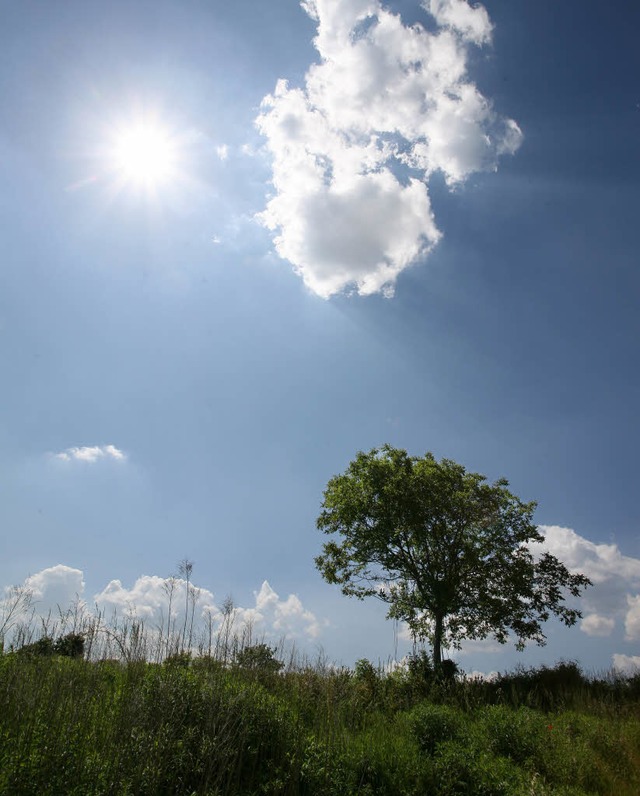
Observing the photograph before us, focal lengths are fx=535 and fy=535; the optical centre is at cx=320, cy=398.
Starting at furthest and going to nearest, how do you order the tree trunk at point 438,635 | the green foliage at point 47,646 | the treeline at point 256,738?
1. the tree trunk at point 438,635
2. the green foliage at point 47,646
3. the treeline at point 256,738

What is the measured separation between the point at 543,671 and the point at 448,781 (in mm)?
13549

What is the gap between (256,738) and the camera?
32.7 feet

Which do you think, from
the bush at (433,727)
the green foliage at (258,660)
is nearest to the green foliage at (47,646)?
the green foliage at (258,660)

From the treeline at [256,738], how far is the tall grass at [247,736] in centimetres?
3

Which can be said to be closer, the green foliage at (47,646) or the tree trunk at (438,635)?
the green foliage at (47,646)

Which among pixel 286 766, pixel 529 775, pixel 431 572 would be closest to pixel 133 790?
pixel 286 766

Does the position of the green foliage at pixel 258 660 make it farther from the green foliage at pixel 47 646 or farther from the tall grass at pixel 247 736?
the green foliage at pixel 47 646

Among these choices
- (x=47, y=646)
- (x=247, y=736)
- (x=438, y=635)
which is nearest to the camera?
(x=247, y=736)

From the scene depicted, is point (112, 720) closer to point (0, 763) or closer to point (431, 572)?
point (0, 763)

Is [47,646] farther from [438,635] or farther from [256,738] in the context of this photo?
[438,635]

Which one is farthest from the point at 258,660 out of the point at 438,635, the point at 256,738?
the point at 438,635

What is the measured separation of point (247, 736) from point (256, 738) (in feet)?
1.57

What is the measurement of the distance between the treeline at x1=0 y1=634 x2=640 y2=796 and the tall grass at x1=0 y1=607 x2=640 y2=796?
0.03 m

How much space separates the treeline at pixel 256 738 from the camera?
25.4 ft
